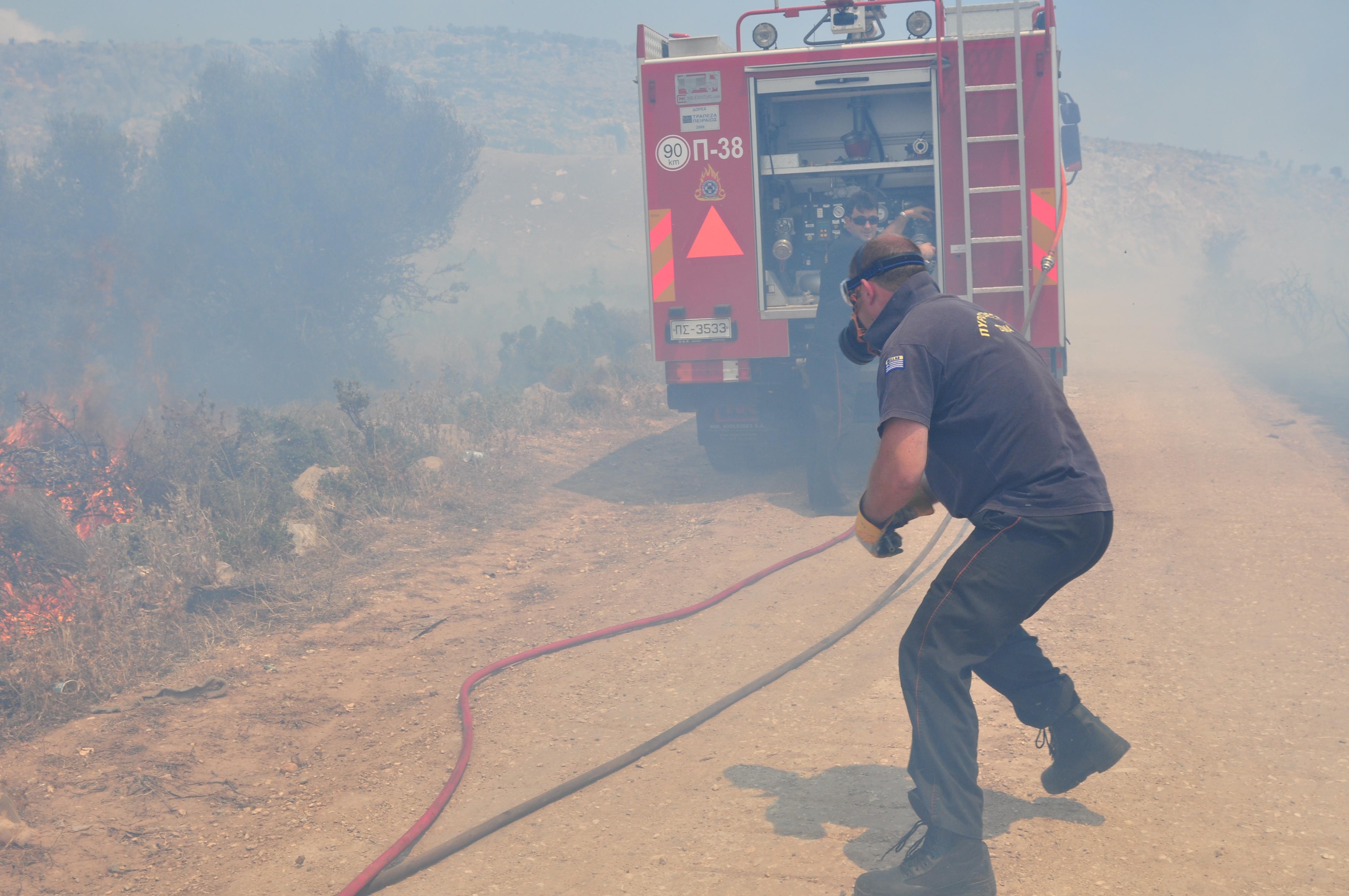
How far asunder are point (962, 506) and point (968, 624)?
35cm

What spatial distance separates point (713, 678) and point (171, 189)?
798 inches

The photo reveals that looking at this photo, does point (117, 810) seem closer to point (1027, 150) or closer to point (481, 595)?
point (481, 595)

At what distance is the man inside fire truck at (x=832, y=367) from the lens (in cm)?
762

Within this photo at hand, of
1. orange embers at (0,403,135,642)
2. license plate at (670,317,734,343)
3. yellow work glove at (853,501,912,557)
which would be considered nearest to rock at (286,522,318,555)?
orange embers at (0,403,135,642)

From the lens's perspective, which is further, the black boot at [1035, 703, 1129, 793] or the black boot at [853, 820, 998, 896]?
the black boot at [1035, 703, 1129, 793]

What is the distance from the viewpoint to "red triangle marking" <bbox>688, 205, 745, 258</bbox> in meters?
8.13

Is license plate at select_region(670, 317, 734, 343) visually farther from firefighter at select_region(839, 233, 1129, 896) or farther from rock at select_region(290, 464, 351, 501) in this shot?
firefighter at select_region(839, 233, 1129, 896)

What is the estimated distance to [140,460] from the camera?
8.31 m

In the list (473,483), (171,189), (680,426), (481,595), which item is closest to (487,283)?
(171,189)

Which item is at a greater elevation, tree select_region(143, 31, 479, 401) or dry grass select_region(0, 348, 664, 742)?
tree select_region(143, 31, 479, 401)

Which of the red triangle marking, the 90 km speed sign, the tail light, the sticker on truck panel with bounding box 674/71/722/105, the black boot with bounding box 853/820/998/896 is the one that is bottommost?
the black boot with bounding box 853/820/998/896

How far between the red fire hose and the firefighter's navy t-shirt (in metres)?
2.19

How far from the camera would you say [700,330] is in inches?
328

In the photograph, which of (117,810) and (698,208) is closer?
(117,810)
